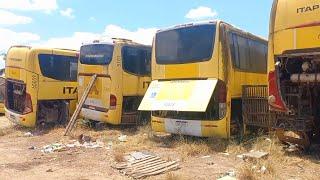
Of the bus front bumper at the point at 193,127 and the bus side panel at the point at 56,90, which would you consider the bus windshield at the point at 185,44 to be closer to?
the bus front bumper at the point at 193,127

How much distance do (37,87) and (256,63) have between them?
676 centimetres

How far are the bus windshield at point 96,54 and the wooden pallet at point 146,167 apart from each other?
5437 millimetres

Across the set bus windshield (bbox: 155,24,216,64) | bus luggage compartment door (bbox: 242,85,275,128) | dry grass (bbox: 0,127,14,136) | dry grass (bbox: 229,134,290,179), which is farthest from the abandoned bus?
dry grass (bbox: 0,127,14,136)

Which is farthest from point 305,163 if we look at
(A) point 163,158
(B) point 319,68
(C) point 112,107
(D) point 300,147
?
(C) point 112,107

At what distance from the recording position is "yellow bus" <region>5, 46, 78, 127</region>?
1433 cm

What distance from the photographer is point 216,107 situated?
1038 cm

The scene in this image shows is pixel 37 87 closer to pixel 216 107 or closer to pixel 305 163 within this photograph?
pixel 216 107

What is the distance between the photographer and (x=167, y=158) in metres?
8.92

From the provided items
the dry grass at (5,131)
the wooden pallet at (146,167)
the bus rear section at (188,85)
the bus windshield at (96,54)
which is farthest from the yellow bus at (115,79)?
the wooden pallet at (146,167)

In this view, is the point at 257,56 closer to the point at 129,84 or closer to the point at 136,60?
the point at 136,60

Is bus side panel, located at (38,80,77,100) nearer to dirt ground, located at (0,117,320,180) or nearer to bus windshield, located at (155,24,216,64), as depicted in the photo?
dirt ground, located at (0,117,320,180)

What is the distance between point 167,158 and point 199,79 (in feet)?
7.65

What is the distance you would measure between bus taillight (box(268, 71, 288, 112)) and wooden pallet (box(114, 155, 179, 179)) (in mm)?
2176

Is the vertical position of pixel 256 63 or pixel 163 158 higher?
pixel 256 63
